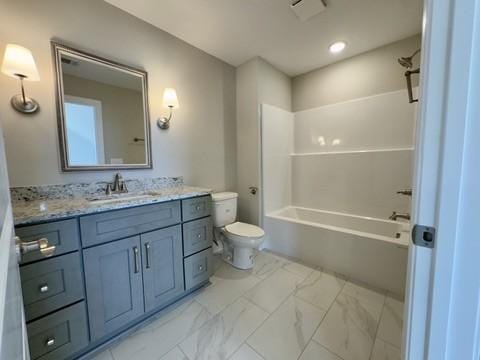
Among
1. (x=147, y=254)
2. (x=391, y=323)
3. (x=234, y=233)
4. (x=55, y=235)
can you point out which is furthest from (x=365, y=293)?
(x=55, y=235)

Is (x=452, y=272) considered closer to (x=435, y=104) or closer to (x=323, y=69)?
(x=435, y=104)

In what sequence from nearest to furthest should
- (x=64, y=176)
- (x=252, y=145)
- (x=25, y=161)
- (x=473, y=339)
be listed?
(x=473, y=339) < (x=25, y=161) < (x=64, y=176) < (x=252, y=145)

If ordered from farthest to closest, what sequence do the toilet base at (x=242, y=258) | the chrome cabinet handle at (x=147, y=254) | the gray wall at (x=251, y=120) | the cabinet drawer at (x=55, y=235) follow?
the gray wall at (x=251, y=120), the toilet base at (x=242, y=258), the chrome cabinet handle at (x=147, y=254), the cabinet drawer at (x=55, y=235)

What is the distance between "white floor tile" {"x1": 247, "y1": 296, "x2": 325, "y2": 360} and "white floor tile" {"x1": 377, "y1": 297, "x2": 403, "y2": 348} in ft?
1.26

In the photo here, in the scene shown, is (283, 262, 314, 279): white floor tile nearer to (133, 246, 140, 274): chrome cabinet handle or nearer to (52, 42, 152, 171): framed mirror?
(133, 246, 140, 274): chrome cabinet handle

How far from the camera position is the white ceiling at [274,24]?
1670 mm

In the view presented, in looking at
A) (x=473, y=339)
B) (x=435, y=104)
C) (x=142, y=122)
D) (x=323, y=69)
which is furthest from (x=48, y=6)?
(x=323, y=69)

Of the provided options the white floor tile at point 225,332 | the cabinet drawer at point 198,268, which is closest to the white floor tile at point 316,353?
the white floor tile at point 225,332

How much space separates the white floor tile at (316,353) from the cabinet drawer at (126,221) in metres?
1.19

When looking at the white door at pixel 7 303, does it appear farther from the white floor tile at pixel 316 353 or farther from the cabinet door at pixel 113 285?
the white floor tile at pixel 316 353

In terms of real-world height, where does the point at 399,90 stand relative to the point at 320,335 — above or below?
above

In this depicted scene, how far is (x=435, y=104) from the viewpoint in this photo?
521mm

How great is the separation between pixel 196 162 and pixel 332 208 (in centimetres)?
188

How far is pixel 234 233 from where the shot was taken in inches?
82.0
